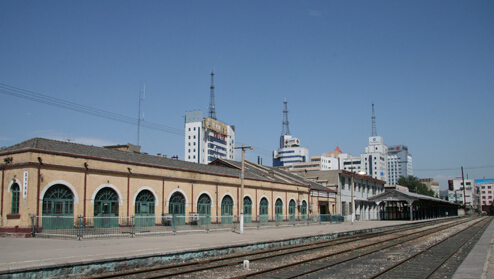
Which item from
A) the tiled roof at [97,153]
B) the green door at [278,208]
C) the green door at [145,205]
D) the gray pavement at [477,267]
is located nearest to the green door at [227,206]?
the tiled roof at [97,153]

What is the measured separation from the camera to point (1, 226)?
27203 millimetres

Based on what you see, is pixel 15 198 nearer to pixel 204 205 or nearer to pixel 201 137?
pixel 204 205

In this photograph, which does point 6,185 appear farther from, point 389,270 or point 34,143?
point 389,270

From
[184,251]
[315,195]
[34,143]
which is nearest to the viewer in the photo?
[184,251]

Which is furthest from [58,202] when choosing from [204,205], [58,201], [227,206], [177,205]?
[227,206]

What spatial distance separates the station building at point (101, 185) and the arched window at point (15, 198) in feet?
0.21

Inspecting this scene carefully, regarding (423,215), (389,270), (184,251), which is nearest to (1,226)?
(184,251)

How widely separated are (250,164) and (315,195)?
9.94 m

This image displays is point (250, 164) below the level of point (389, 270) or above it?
above

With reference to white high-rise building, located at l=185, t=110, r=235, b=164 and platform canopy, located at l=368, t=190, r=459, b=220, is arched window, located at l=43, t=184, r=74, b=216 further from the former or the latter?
white high-rise building, located at l=185, t=110, r=235, b=164

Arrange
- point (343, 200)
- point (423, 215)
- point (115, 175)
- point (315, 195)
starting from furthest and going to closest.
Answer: point (423, 215)
point (343, 200)
point (315, 195)
point (115, 175)

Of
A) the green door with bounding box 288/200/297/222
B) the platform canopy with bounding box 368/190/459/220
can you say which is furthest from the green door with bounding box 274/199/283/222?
the platform canopy with bounding box 368/190/459/220

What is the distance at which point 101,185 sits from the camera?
3042cm

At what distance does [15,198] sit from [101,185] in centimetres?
540
